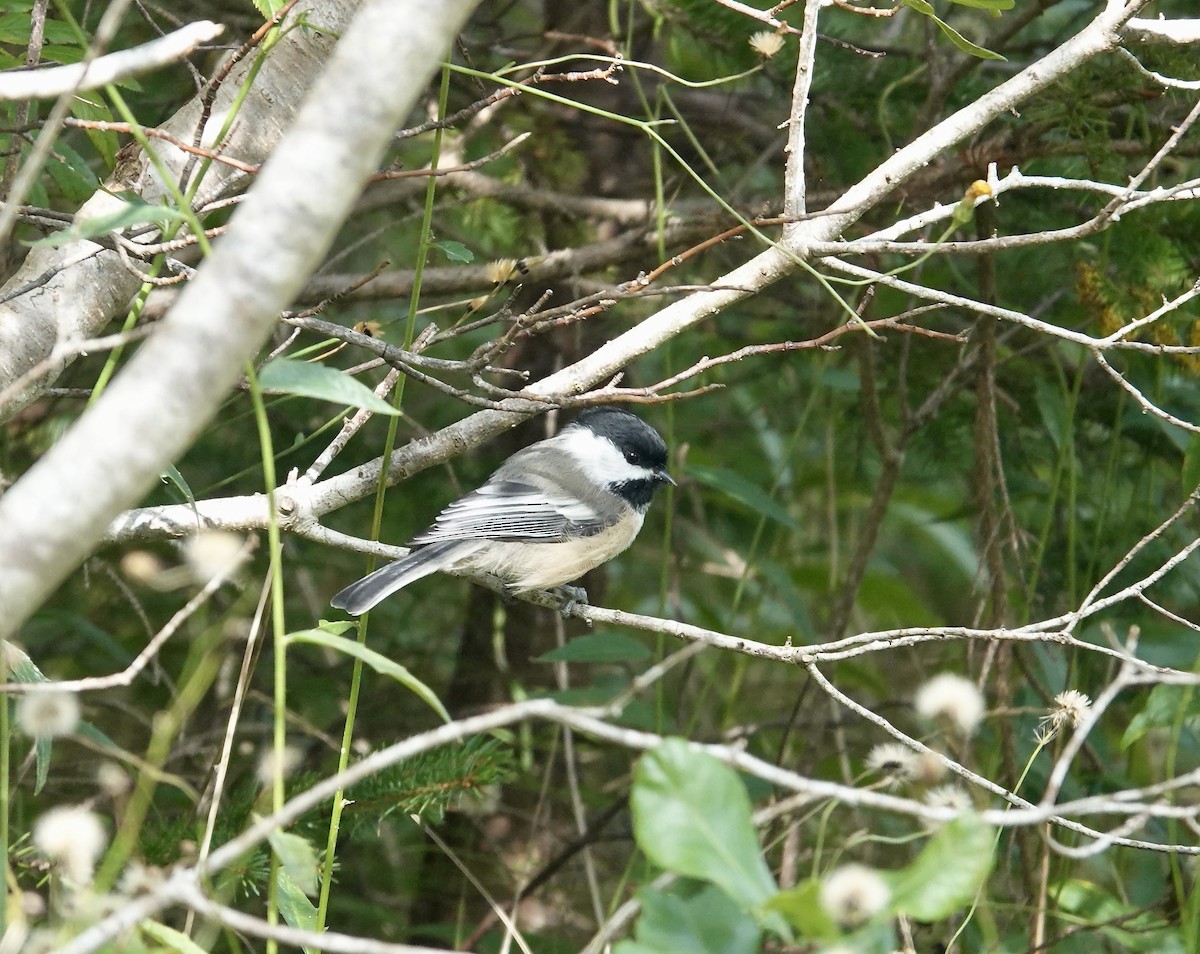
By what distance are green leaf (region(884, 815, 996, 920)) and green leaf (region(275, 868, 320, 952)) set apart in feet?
3.03

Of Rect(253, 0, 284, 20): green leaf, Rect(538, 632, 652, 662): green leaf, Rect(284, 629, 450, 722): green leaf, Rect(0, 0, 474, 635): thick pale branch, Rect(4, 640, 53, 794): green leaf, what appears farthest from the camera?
Rect(538, 632, 652, 662): green leaf

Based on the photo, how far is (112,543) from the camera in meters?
2.16

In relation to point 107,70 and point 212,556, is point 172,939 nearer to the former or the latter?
point 212,556

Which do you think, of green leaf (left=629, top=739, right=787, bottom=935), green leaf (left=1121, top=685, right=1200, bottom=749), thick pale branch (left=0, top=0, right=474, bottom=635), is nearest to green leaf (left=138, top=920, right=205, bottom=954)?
thick pale branch (left=0, top=0, right=474, bottom=635)

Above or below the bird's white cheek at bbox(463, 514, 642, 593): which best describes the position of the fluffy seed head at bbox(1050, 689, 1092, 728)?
above

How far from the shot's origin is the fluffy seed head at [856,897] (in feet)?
3.77

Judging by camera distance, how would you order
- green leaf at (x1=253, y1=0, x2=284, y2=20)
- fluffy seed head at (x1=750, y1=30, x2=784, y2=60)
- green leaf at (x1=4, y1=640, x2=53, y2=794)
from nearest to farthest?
green leaf at (x1=4, y1=640, x2=53, y2=794), green leaf at (x1=253, y1=0, x2=284, y2=20), fluffy seed head at (x1=750, y1=30, x2=784, y2=60)

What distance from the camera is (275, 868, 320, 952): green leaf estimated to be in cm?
173

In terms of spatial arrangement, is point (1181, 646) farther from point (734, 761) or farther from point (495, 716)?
point (495, 716)

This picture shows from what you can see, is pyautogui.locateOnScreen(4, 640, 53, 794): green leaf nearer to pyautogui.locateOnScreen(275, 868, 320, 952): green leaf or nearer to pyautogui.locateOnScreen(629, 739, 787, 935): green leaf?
pyautogui.locateOnScreen(275, 868, 320, 952): green leaf

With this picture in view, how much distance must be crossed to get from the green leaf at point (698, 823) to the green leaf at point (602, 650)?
1.58 metres

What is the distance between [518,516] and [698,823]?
2296mm

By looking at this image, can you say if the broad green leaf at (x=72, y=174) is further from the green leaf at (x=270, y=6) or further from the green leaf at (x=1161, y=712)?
the green leaf at (x=1161, y=712)

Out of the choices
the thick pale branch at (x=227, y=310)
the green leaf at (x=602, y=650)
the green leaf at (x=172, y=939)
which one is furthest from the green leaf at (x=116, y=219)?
the green leaf at (x=602, y=650)
